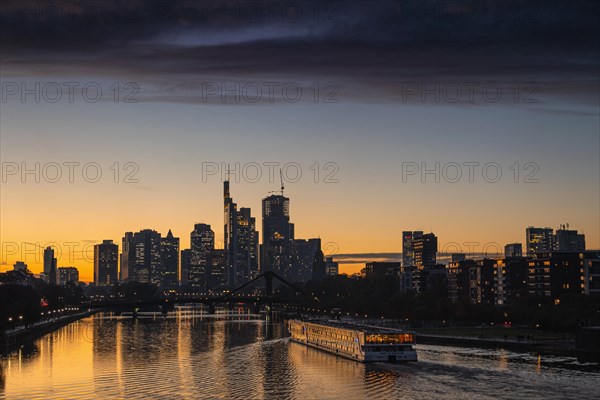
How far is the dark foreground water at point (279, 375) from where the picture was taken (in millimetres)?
80875

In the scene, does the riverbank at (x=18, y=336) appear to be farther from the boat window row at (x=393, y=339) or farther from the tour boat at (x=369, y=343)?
the boat window row at (x=393, y=339)

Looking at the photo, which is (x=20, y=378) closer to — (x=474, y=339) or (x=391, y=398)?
(x=391, y=398)

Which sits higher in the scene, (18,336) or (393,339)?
(393,339)

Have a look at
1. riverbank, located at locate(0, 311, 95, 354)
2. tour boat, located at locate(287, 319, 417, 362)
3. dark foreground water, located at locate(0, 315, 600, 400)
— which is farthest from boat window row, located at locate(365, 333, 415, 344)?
riverbank, located at locate(0, 311, 95, 354)

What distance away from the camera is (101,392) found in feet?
275

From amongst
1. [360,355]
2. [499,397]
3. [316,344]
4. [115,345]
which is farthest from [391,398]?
[115,345]

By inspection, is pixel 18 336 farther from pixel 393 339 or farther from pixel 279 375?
pixel 393 339

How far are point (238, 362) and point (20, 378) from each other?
28214 mm

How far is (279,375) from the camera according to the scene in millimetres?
95938

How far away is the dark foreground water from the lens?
265ft

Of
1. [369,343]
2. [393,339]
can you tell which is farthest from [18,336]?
[393,339]

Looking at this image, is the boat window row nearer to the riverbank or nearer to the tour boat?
the tour boat

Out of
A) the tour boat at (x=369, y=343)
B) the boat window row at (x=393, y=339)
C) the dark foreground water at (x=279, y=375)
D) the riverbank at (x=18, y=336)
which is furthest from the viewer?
the riverbank at (x=18, y=336)

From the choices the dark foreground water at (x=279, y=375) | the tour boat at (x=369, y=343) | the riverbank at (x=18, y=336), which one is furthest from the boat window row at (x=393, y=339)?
the riverbank at (x=18, y=336)
